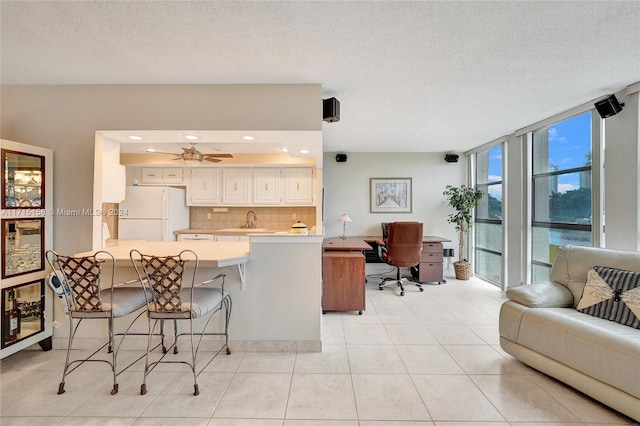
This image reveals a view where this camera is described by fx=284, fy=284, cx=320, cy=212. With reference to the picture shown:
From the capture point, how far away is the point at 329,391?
2.04 meters

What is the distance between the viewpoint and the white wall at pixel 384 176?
223 inches

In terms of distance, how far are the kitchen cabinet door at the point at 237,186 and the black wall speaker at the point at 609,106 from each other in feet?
15.4

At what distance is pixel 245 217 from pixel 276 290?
310 centimetres

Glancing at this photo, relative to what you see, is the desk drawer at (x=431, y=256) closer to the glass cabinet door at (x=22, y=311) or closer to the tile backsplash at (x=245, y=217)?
the tile backsplash at (x=245, y=217)

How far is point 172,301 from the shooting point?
6.66 ft

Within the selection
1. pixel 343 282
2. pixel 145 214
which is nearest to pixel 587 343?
pixel 343 282

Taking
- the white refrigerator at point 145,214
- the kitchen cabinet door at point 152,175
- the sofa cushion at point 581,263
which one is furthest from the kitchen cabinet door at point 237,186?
A: the sofa cushion at point 581,263

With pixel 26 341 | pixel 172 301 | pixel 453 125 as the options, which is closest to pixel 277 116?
pixel 172 301

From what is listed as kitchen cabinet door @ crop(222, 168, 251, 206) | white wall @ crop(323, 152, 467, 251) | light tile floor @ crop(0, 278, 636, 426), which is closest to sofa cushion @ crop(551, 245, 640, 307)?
light tile floor @ crop(0, 278, 636, 426)

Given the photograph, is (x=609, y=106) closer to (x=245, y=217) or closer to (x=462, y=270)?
(x=462, y=270)

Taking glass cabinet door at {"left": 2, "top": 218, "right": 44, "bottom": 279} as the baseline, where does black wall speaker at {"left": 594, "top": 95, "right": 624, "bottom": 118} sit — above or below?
above

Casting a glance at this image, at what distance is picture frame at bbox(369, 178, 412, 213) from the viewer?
18.5 ft

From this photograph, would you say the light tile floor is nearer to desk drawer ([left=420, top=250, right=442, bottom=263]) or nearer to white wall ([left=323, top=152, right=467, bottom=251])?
desk drawer ([left=420, top=250, right=442, bottom=263])

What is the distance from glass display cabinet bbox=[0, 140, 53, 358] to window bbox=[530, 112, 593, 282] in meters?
5.52
